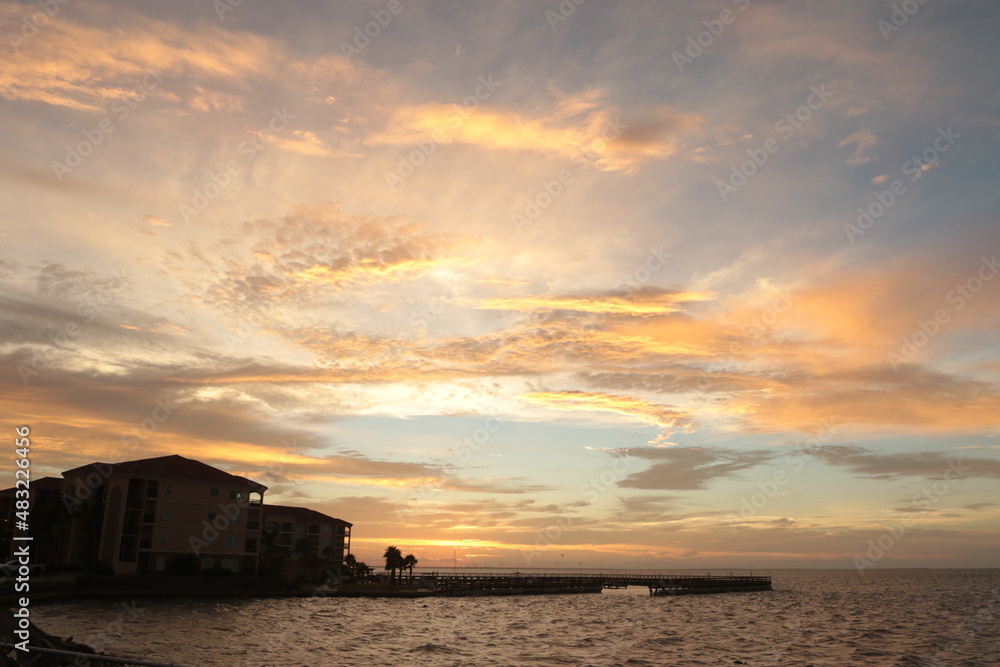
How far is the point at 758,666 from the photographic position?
4753cm

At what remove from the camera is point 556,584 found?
136 metres

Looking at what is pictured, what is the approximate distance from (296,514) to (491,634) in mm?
73435

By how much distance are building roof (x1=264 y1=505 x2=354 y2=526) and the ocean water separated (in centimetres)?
3621

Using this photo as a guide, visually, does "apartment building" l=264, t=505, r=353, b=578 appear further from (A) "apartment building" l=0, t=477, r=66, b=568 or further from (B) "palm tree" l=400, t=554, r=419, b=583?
(A) "apartment building" l=0, t=477, r=66, b=568

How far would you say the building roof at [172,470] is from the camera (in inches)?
3378

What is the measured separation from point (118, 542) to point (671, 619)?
6716 centimetres

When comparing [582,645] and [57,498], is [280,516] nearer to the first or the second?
[57,498]

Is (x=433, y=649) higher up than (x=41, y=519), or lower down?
lower down

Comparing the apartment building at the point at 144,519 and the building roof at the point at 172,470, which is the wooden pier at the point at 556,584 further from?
the building roof at the point at 172,470

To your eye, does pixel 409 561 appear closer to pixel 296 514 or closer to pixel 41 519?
pixel 296 514

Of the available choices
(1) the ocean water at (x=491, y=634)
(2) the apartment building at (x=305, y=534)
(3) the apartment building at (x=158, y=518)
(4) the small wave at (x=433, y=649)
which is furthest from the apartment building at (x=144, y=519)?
(4) the small wave at (x=433, y=649)

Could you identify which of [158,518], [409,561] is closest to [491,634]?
[158,518]

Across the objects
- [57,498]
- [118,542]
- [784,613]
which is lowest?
[784,613]

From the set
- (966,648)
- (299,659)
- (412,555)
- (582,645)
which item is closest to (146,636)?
(299,659)
